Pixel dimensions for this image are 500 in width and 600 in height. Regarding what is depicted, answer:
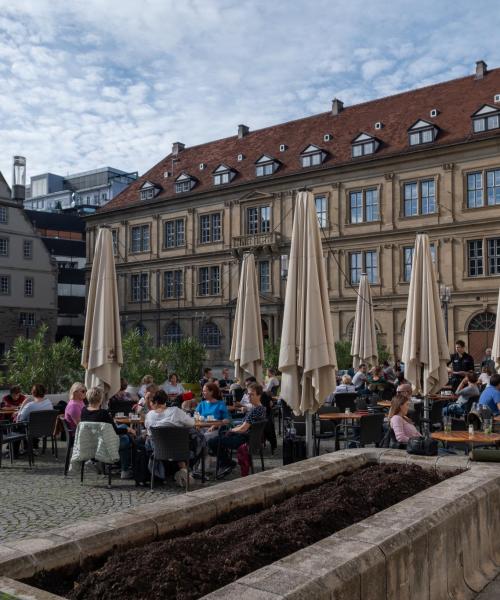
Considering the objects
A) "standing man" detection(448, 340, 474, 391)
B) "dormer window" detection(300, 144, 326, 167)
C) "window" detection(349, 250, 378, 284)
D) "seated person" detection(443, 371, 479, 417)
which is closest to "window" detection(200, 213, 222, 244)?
"dormer window" detection(300, 144, 326, 167)

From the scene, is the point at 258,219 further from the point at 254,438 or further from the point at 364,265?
the point at 254,438

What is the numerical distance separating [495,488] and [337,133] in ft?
134

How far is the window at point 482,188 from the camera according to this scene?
36.4 meters

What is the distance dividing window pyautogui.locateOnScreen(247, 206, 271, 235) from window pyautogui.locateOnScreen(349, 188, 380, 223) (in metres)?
6.10

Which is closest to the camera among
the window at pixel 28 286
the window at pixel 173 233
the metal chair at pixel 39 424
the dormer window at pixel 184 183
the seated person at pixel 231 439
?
the seated person at pixel 231 439

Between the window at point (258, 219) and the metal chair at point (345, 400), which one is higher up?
the window at point (258, 219)

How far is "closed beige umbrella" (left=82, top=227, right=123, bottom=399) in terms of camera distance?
1200 cm

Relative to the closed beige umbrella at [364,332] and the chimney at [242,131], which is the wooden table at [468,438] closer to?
the closed beige umbrella at [364,332]

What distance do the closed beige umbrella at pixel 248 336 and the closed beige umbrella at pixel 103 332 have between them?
142 inches

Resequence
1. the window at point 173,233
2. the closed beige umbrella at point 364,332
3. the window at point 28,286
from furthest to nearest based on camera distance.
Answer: the window at point 28,286
the window at point 173,233
the closed beige umbrella at point 364,332

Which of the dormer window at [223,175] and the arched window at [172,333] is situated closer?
the dormer window at [223,175]


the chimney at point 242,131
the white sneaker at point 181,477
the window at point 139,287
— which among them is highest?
the chimney at point 242,131

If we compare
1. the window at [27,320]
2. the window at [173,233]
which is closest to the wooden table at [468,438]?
the window at [173,233]

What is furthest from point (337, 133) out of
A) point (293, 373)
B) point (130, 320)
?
point (293, 373)
